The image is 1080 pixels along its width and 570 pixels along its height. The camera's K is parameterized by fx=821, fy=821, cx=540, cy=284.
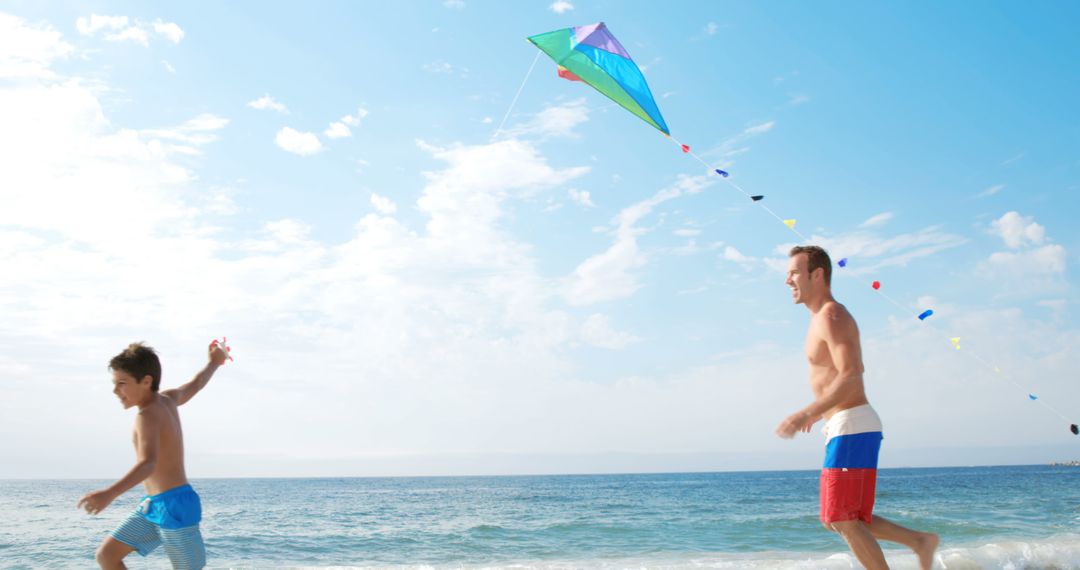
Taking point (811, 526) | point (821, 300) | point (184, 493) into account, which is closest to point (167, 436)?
point (184, 493)

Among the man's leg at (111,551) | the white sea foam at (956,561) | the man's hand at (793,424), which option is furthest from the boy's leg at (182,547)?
the white sea foam at (956,561)

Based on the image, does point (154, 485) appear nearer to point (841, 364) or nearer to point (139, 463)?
point (139, 463)

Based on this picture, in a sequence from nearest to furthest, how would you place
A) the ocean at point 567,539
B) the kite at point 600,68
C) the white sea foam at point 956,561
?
the kite at point 600,68
the white sea foam at point 956,561
the ocean at point 567,539

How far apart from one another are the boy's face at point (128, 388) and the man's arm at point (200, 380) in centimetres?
20

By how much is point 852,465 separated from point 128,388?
353cm

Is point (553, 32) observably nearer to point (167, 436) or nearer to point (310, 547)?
point (167, 436)

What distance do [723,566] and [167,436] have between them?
750 cm

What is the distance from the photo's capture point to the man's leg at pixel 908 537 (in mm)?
3949

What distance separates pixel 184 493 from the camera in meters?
4.10

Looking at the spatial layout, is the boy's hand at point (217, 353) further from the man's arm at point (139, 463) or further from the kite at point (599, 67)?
the kite at point (599, 67)

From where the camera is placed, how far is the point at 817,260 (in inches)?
163

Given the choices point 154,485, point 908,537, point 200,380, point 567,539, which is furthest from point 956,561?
point 154,485

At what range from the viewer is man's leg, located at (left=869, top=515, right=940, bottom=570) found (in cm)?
395

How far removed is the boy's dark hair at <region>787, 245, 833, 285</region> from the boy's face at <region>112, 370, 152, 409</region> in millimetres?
3370
